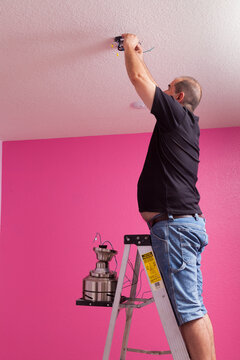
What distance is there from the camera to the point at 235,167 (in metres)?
3.91

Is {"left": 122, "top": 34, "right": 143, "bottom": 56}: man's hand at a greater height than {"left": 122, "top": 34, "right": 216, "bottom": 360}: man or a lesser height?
greater

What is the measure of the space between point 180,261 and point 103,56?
54.1 inches

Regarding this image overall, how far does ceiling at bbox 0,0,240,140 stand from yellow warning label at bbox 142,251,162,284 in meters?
1.19

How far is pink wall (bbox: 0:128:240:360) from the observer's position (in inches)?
149

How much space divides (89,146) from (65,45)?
197 centimetres

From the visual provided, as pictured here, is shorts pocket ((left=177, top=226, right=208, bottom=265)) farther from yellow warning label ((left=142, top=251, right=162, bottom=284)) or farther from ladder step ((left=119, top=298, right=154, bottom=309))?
ladder step ((left=119, top=298, right=154, bottom=309))

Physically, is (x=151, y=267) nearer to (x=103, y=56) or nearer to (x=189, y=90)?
(x=189, y=90)

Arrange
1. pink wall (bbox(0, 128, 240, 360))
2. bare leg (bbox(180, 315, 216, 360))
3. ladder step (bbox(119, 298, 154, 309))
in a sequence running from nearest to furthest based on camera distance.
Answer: bare leg (bbox(180, 315, 216, 360)), ladder step (bbox(119, 298, 154, 309)), pink wall (bbox(0, 128, 240, 360))

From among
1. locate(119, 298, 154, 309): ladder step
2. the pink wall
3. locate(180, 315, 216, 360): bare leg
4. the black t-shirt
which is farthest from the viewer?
the pink wall

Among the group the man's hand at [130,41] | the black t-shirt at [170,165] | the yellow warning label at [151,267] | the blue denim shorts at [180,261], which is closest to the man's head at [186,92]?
the black t-shirt at [170,165]

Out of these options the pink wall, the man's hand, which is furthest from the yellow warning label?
the pink wall

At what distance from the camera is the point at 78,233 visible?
13.6ft

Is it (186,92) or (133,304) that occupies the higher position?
(186,92)

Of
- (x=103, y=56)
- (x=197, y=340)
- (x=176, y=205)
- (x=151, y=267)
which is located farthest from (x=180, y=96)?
(x=197, y=340)
